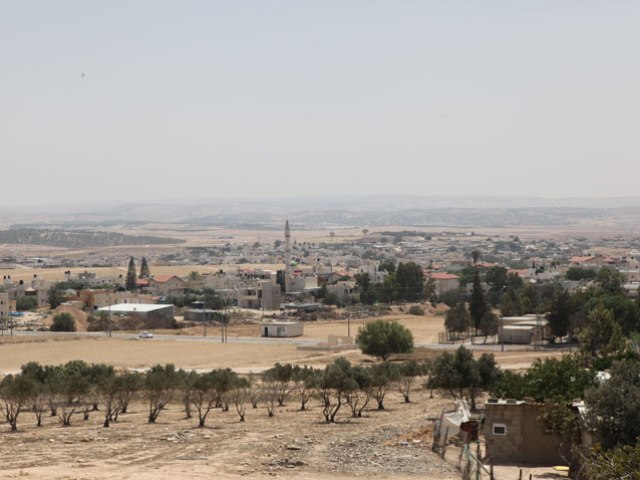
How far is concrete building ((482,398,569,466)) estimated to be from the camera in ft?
74.2

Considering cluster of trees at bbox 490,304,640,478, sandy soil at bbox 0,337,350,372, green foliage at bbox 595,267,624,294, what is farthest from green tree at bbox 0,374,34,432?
green foliage at bbox 595,267,624,294

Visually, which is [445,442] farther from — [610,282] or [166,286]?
[166,286]

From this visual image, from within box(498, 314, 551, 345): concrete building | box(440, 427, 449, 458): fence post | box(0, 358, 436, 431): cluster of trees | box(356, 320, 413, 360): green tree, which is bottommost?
box(498, 314, 551, 345): concrete building

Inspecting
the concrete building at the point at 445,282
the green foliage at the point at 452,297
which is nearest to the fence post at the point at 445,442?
the green foliage at the point at 452,297

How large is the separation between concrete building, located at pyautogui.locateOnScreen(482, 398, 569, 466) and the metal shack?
152ft

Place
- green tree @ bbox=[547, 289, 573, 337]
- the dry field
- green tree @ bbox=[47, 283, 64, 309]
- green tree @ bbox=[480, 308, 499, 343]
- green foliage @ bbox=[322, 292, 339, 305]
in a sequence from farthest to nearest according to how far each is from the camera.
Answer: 1. green foliage @ bbox=[322, 292, 339, 305]
2. green tree @ bbox=[47, 283, 64, 309]
3. green tree @ bbox=[480, 308, 499, 343]
4. green tree @ bbox=[547, 289, 573, 337]
5. the dry field

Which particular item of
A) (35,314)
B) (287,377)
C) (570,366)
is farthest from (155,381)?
(35,314)

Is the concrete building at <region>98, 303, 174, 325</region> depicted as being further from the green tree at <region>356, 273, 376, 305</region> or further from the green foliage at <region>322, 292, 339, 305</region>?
the green tree at <region>356, 273, 376, 305</region>

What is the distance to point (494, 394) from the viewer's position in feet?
86.5

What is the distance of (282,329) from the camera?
6931 cm

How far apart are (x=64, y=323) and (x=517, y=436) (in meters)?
56.3

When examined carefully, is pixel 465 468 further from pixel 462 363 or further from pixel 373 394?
pixel 373 394

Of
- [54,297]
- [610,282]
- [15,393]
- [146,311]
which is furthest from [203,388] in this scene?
[54,297]

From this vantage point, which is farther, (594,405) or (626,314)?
(626,314)
